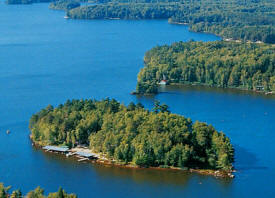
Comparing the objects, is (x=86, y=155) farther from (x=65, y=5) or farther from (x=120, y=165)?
(x=65, y=5)

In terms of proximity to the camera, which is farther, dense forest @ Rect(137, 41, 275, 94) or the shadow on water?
dense forest @ Rect(137, 41, 275, 94)

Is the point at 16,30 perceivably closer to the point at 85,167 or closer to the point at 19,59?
the point at 19,59

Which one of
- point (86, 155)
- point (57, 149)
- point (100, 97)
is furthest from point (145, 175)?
point (100, 97)

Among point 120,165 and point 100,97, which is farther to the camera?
point 100,97

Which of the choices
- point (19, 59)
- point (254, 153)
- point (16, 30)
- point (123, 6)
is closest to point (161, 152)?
point (254, 153)

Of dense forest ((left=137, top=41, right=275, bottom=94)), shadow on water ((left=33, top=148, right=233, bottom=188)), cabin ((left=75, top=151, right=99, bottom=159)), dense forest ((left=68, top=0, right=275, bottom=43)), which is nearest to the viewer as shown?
shadow on water ((left=33, top=148, right=233, bottom=188))

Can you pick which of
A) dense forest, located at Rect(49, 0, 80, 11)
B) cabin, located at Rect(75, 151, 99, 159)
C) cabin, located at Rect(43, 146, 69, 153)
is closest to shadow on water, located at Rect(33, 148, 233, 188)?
cabin, located at Rect(75, 151, 99, 159)

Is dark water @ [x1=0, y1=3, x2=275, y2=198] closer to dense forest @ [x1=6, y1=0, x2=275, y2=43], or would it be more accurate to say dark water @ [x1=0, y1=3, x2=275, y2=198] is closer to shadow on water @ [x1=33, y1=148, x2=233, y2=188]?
shadow on water @ [x1=33, y1=148, x2=233, y2=188]
